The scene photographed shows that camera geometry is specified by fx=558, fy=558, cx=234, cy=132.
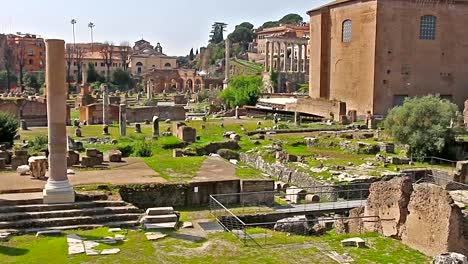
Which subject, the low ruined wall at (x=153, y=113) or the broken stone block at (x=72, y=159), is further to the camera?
the low ruined wall at (x=153, y=113)

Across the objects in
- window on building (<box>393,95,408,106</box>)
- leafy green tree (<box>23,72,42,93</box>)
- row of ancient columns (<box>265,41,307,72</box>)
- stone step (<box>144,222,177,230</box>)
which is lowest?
stone step (<box>144,222,177,230</box>)

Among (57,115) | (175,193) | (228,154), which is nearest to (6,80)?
(228,154)

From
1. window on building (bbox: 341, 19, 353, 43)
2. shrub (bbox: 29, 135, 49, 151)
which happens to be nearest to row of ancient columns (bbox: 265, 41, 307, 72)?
window on building (bbox: 341, 19, 353, 43)

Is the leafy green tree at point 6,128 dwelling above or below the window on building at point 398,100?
below

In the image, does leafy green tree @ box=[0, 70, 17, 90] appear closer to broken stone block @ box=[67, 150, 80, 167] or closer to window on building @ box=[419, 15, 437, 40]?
window on building @ box=[419, 15, 437, 40]

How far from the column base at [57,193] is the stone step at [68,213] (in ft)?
1.31

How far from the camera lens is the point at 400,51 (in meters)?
40.7

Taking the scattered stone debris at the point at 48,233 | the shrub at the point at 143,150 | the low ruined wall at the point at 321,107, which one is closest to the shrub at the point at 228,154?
the shrub at the point at 143,150

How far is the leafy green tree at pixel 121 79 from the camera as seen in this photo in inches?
3108

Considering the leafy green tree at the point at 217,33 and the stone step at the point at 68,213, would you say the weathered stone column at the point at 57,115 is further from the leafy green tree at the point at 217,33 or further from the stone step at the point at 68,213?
the leafy green tree at the point at 217,33

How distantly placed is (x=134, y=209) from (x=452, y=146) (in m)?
16.4

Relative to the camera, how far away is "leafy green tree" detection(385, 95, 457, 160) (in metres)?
23.8

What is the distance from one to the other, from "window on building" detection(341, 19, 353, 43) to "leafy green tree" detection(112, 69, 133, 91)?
41.7m

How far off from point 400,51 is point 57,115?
3240 centimetres
